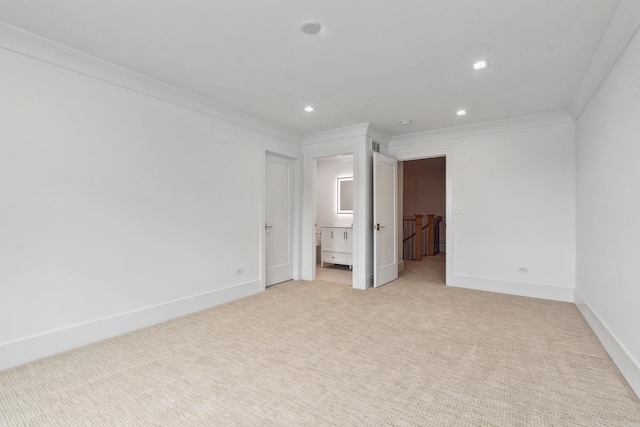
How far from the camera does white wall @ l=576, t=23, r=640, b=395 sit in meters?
2.07

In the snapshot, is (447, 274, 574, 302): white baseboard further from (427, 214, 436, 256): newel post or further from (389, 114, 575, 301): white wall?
(427, 214, 436, 256): newel post

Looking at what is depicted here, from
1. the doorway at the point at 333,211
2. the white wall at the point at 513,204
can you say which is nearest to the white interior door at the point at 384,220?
the white wall at the point at 513,204

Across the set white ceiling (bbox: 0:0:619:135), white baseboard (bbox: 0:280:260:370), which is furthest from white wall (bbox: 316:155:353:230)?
white baseboard (bbox: 0:280:260:370)

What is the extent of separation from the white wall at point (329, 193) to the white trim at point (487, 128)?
214 centimetres

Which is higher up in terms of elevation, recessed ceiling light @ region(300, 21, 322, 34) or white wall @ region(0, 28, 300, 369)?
recessed ceiling light @ region(300, 21, 322, 34)

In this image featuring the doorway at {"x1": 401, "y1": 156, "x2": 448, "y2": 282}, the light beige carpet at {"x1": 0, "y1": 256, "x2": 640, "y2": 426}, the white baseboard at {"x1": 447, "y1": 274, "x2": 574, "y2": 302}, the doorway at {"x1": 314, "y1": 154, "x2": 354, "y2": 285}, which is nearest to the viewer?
the light beige carpet at {"x1": 0, "y1": 256, "x2": 640, "y2": 426}

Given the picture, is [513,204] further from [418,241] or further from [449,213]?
[418,241]

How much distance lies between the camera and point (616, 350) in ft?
7.68

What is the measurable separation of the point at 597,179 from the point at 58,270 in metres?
4.86

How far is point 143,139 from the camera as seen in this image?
10.2 ft

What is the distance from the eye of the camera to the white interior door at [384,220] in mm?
4730

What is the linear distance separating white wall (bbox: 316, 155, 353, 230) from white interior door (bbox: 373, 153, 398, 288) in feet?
6.87

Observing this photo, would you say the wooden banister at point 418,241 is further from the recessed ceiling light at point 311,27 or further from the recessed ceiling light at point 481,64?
the recessed ceiling light at point 311,27

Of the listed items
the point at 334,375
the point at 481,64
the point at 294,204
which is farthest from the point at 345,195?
the point at 334,375
